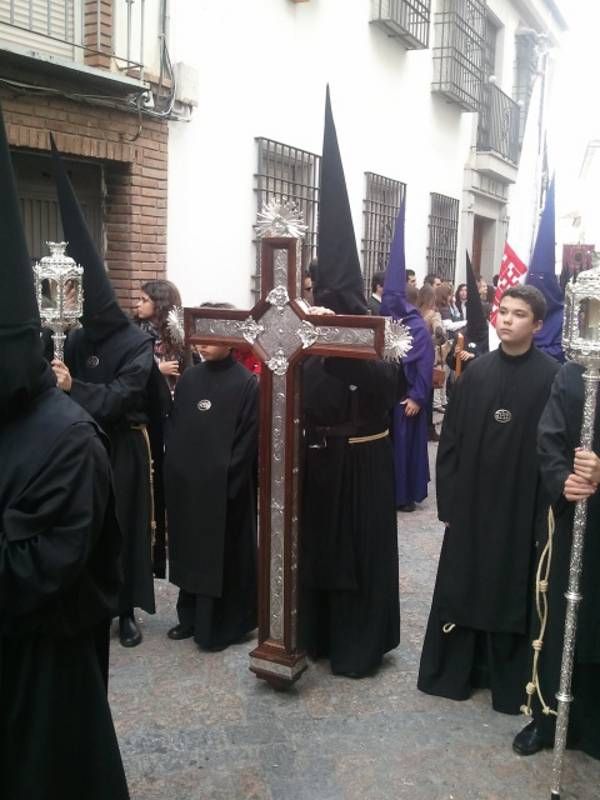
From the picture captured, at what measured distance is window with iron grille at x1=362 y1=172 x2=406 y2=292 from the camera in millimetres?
11438

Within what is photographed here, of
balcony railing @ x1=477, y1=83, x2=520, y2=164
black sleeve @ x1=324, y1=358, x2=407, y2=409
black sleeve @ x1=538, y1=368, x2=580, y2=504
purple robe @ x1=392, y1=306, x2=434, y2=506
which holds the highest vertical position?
balcony railing @ x1=477, y1=83, x2=520, y2=164

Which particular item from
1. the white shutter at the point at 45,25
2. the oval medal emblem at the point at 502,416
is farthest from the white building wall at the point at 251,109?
the oval medal emblem at the point at 502,416

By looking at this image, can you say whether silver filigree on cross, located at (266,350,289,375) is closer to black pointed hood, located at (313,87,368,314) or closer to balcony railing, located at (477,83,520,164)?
black pointed hood, located at (313,87,368,314)

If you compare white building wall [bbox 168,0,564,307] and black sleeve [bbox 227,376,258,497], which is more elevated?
white building wall [bbox 168,0,564,307]

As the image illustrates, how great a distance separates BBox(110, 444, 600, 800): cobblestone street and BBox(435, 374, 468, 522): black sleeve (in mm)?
904

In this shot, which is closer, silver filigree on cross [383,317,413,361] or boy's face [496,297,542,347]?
silver filigree on cross [383,317,413,361]

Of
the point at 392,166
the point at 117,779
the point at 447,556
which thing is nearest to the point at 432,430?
the point at 392,166

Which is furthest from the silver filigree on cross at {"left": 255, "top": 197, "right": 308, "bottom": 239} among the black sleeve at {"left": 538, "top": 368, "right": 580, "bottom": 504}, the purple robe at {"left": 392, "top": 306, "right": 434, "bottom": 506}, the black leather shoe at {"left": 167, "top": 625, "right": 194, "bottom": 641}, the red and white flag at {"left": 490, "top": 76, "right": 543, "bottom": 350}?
the purple robe at {"left": 392, "top": 306, "right": 434, "bottom": 506}

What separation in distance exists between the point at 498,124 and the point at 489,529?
14.5 m

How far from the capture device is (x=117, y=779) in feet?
7.73

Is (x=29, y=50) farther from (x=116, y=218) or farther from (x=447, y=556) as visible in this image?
(x=447, y=556)

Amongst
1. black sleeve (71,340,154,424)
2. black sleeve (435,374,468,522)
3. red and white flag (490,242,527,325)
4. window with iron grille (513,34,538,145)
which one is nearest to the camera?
black sleeve (435,374,468,522)

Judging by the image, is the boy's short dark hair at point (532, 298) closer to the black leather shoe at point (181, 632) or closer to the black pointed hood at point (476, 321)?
the black leather shoe at point (181, 632)

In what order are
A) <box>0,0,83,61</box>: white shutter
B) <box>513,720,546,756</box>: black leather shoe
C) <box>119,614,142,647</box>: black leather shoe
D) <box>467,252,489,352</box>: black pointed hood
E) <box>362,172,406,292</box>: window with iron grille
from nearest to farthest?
<box>513,720,546,756</box>: black leather shoe, <box>119,614,142,647</box>: black leather shoe, <box>0,0,83,61</box>: white shutter, <box>467,252,489,352</box>: black pointed hood, <box>362,172,406,292</box>: window with iron grille
